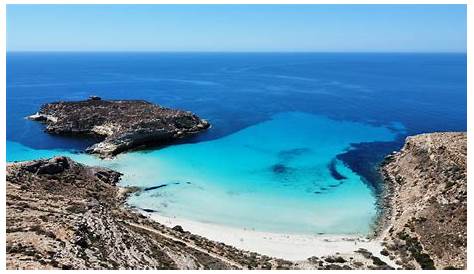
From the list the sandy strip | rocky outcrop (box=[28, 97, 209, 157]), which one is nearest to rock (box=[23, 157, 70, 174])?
the sandy strip

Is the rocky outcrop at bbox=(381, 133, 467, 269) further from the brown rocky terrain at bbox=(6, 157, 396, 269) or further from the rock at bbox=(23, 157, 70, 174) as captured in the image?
the rock at bbox=(23, 157, 70, 174)

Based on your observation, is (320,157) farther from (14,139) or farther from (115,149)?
(14,139)

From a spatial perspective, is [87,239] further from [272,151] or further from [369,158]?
[369,158]

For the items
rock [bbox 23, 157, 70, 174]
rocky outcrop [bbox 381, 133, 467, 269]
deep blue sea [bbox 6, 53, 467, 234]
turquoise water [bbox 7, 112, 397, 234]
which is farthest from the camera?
deep blue sea [bbox 6, 53, 467, 234]

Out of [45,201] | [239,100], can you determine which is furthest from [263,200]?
[239,100]

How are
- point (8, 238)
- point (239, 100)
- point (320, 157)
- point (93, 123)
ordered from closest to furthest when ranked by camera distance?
point (8, 238), point (320, 157), point (93, 123), point (239, 100)
